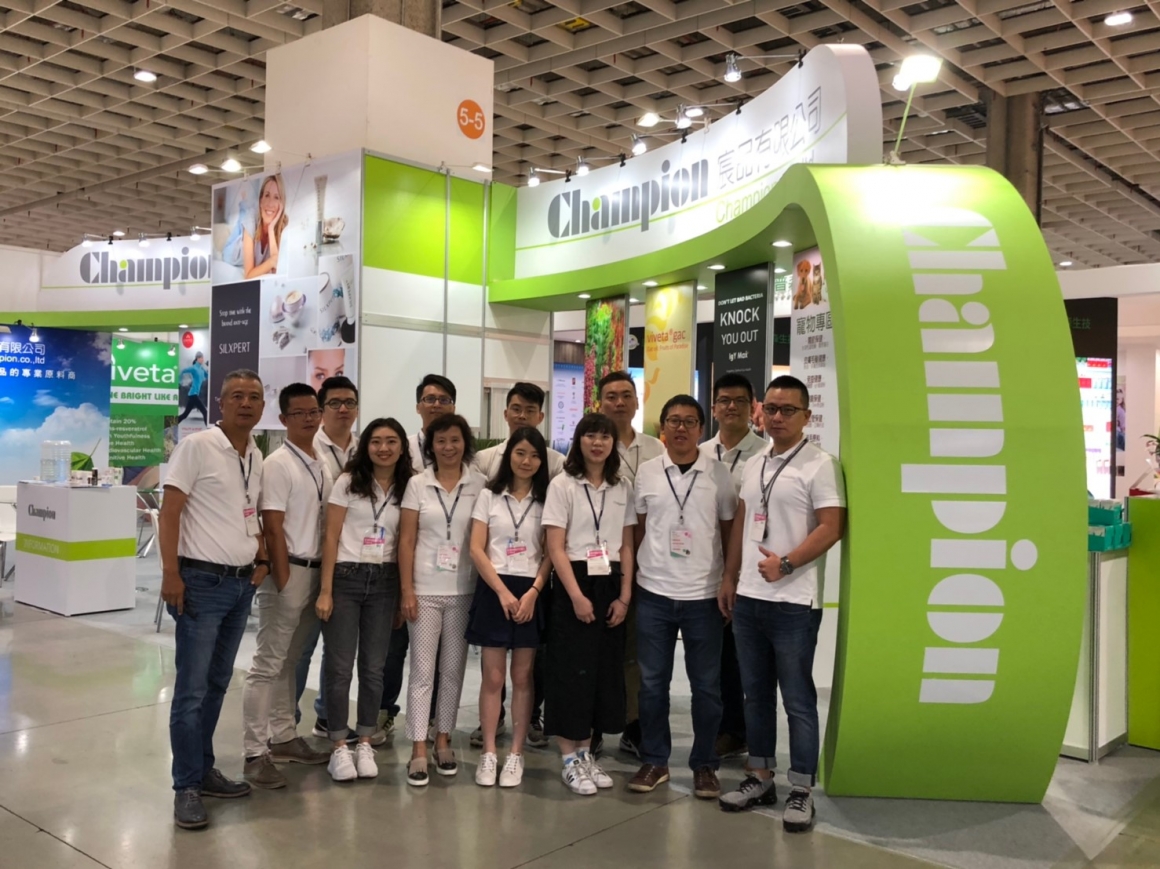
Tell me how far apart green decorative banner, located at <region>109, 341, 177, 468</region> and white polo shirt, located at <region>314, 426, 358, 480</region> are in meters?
11.0

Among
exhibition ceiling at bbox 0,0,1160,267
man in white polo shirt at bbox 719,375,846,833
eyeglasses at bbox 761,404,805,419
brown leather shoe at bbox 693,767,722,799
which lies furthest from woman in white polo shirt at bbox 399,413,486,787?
exhibition ceiling at bbox 0,0,1160,267

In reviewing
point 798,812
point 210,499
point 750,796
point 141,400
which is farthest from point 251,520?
point 141,400

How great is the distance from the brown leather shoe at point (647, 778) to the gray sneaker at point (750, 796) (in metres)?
0.25

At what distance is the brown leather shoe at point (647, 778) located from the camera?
11.8 ft

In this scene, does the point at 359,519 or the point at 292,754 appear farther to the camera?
the point at 292,754

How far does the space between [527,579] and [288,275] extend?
4481 millimetres

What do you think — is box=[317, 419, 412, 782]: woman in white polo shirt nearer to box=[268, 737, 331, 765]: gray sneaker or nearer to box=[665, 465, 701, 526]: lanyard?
box=[268, 737, 331, 765]: gray sneaker

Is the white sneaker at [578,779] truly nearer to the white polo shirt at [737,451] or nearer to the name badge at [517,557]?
the name badge at [517,557]

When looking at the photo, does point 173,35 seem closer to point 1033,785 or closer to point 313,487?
point 313,487

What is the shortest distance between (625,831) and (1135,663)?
2550 mm

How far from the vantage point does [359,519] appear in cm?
366

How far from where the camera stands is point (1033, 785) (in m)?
3.55

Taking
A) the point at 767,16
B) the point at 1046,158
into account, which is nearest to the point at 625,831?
the point at 767,16

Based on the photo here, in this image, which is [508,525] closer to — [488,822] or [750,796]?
[488,822]
